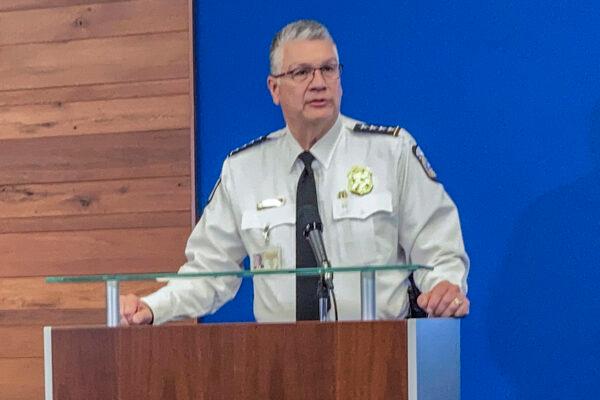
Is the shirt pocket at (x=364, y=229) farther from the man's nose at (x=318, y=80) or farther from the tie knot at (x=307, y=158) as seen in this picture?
the man's nose at (x=318, y=80)

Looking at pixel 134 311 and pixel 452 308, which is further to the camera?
pixel 134 311

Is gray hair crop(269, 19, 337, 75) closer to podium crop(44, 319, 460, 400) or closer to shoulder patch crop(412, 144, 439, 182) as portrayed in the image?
shoulder patch crop(412, 144, 439, 182)

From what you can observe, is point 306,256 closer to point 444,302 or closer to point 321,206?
point 321,206

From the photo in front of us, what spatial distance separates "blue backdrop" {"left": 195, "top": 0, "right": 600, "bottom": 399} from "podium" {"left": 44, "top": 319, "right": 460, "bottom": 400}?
3.53 ft

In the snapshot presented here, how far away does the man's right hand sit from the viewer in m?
2.00

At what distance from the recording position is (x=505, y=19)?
2.89 m

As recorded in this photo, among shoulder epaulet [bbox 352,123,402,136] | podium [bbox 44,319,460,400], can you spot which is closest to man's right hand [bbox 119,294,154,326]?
podium [bbox 44,319,460,400]

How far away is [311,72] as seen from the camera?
2.35 metres

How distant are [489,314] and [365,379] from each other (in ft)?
4.36

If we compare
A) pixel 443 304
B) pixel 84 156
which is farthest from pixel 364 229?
pixel 84 156

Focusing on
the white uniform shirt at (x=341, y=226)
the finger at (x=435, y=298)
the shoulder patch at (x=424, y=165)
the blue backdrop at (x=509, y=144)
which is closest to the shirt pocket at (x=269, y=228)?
the white uniform shirt at (x=341, y=226)

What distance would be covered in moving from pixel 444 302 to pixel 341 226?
0.51m

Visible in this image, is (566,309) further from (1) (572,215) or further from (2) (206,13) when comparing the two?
(2) (206,13)

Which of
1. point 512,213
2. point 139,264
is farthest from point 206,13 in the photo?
point 512,213
